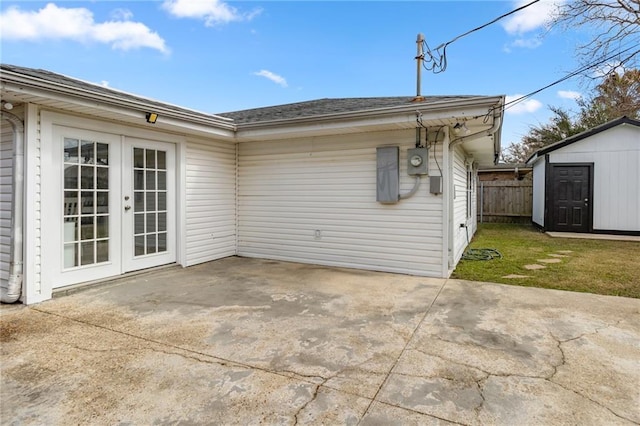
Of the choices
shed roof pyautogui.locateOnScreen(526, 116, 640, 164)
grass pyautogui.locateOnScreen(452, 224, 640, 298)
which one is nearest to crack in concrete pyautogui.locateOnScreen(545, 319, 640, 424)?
grass pyautogui.locateOnScreen(452, 224, 640, 298)

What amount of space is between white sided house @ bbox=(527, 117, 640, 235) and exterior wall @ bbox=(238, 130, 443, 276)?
22.3 feet

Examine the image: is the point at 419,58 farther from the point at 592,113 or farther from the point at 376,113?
the point at 592,113

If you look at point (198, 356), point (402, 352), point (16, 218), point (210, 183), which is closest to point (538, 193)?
point (210, 183)

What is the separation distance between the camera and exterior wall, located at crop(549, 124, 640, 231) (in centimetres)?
880

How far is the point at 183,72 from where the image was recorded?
34.6ft

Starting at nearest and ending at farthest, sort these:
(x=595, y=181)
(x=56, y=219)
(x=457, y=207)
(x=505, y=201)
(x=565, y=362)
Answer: (x=565, y=362) < (x=56, y=219) < (x=457, y=207) < (x=595, y=181) < (x=505, y=201)

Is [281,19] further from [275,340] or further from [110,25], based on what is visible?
[275,340]

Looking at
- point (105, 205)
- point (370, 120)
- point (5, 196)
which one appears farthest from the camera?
point (370, 120)

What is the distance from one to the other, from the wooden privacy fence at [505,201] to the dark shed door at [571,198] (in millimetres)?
3229

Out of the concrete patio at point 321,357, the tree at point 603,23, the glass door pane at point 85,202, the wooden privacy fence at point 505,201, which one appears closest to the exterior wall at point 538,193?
the wooden privacy fence at point 505,201

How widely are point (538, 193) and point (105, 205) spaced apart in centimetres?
1188

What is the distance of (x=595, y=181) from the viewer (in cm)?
918

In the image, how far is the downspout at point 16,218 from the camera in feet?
12.0

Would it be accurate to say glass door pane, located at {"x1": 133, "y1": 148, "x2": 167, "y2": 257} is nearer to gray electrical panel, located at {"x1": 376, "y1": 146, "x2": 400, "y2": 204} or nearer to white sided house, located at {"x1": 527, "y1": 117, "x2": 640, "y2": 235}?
gray electrical panel, located at {"x1": 376, "y1": 146, "x2": 400, "y2": 204}
